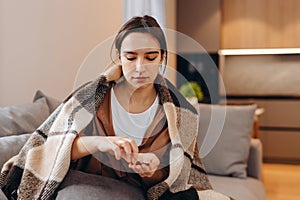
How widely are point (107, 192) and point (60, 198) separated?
12cm

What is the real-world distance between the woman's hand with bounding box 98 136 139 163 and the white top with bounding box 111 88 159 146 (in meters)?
0.06

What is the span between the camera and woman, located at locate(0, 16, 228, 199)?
0.92 metres

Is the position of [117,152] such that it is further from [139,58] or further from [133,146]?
[139,58]

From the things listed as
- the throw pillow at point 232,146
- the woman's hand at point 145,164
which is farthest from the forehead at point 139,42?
the throw pillow at point 232,146

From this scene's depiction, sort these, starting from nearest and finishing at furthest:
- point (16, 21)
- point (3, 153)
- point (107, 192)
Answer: point (107, 192) < point (3, 153) < point (16, 21)

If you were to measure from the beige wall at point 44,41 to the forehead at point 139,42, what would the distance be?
1.37 meters

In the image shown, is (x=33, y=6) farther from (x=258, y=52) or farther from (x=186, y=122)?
(x=258, y=52)

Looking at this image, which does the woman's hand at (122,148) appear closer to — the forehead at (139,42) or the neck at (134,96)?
the neck at (134,96)

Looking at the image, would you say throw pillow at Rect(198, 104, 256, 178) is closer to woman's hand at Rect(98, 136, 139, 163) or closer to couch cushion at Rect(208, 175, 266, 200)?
couch cushion at Rect(208, 175, 266, 200)

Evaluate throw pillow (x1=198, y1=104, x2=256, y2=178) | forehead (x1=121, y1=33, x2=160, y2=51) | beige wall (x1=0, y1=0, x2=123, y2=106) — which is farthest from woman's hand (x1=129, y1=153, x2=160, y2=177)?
beige wall (x1=0, y1=0, x2=123, y2=106)

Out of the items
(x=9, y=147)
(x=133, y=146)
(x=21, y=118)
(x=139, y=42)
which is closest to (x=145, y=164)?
(x=133, y=146)

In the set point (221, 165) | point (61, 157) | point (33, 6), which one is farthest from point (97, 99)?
point (33, 6)

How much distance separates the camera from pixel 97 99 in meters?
0.99

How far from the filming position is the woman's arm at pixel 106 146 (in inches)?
34.2
